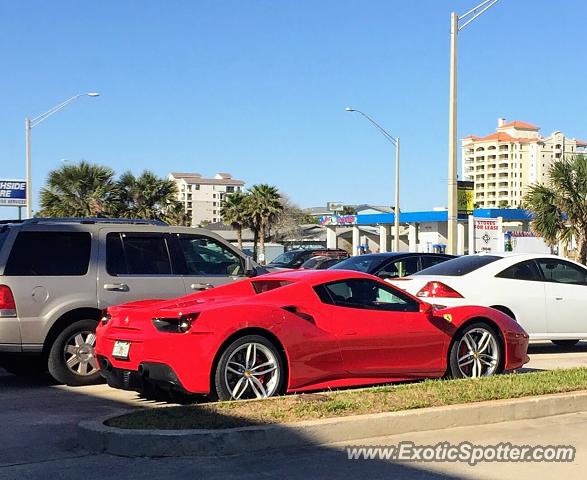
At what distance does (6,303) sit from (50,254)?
816mm

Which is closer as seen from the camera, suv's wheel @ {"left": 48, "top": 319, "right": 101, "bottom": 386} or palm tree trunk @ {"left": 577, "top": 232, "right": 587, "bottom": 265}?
suv's wheel @ {"left": 48, "top": 319, "right": 101, "bottom": 386}

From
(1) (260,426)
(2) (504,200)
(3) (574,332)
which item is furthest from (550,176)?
(2) (504,200)

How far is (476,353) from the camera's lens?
8922mm

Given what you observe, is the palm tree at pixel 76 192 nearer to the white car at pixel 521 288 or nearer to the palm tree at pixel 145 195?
the palm tree at pixel 145 195

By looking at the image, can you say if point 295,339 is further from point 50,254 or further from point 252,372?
point 50,254

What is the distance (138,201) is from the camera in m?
47.4

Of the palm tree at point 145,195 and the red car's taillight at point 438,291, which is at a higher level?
the palm tree at point 145,195

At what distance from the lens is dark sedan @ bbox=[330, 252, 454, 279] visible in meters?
15.0

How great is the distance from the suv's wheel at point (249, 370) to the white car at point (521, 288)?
448 centimetres

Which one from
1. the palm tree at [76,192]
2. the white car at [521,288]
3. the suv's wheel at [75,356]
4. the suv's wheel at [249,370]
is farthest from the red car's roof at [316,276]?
the palm tree at [76,192]

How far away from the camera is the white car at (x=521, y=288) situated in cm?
1177

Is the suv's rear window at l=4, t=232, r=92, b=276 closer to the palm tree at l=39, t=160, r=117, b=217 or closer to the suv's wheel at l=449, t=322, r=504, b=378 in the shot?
the suv's wheel at l=449, t=322, r=504, b=378

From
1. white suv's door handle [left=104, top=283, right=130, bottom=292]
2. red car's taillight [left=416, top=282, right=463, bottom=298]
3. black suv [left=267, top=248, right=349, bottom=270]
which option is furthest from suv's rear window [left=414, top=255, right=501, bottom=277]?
black suv [left=267, top=248, right=349, bottom=270]

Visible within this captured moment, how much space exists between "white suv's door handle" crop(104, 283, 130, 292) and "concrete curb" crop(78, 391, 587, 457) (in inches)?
122
